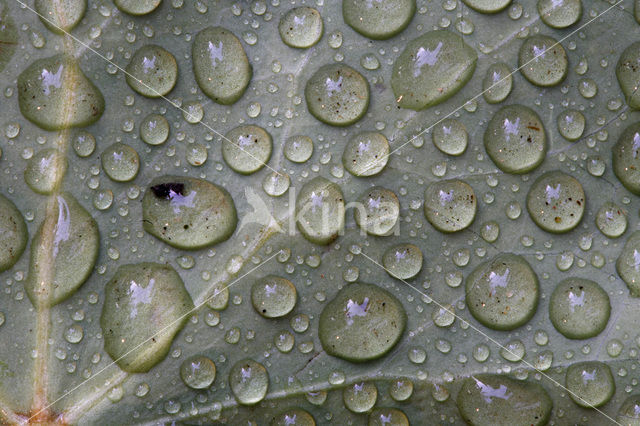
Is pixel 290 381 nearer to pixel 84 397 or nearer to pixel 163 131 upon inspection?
pixel 84 397

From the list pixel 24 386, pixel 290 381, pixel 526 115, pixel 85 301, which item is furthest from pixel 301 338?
pixel 526 115

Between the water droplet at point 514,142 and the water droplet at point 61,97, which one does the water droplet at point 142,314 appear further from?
the water droplet at point 514,142

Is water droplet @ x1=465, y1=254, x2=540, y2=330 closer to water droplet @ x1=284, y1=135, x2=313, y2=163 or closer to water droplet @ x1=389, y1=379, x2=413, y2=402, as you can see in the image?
water droplet @ x1=389, y1=379, x2=413, y2=402

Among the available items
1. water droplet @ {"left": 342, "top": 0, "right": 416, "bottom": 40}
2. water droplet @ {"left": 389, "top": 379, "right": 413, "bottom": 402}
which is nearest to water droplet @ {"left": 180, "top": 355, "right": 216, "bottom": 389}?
water droplet @ {"left": 389, "top": 379, "right": 413, "bottom": 402}

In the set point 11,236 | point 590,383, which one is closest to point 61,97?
point 11,236

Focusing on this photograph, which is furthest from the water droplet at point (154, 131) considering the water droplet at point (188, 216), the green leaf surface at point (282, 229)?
the water droplet at point (188, 216)

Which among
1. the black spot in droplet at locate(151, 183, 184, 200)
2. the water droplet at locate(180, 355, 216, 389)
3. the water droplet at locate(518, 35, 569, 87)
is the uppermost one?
the water droplet at locate(518, 35, 569, 87)
